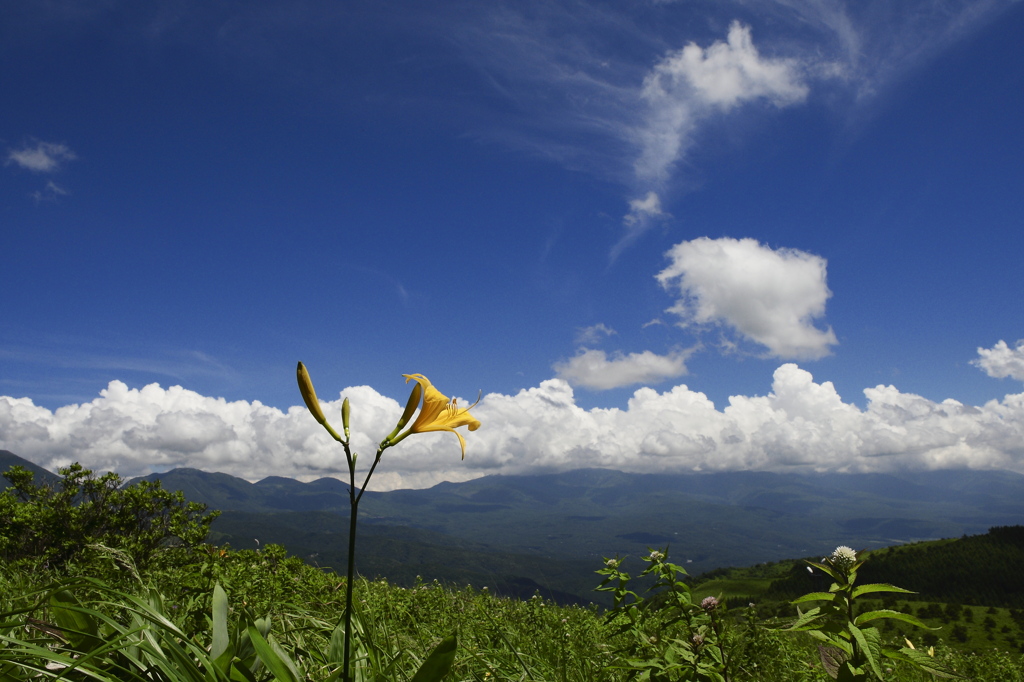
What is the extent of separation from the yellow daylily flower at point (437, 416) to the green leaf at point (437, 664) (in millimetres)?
629

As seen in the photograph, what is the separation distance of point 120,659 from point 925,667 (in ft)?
9.72

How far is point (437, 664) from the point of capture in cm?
147

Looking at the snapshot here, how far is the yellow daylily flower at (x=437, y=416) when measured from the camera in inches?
67.4

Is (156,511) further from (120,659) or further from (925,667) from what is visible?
(925,667)

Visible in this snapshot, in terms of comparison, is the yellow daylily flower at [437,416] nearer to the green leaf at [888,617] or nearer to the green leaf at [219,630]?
the green leaf at [219,630]

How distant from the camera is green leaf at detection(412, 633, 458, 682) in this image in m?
1.46

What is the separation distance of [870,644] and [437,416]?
5.99ft

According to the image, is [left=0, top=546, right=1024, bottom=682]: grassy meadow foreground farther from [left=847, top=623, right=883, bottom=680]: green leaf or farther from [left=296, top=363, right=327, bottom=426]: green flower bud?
[left=296, top=363, right=327, bottom=426]: green flower bud

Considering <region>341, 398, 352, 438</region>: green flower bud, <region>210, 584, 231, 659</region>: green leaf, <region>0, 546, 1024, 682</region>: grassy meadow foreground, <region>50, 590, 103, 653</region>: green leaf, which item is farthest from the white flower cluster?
<region>50, 590, 103, 653</region>: green leaf

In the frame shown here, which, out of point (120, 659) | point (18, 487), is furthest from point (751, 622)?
point (18, 487)

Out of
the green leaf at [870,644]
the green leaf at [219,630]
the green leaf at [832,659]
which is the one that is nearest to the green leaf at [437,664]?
the green leaf at [219,630]

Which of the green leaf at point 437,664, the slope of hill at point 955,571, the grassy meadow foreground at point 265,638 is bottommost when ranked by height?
the slope of hill at point 955,571

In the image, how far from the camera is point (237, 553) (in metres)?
6.54

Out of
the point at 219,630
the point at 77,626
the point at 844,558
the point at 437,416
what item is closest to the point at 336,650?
the point at 219,630
